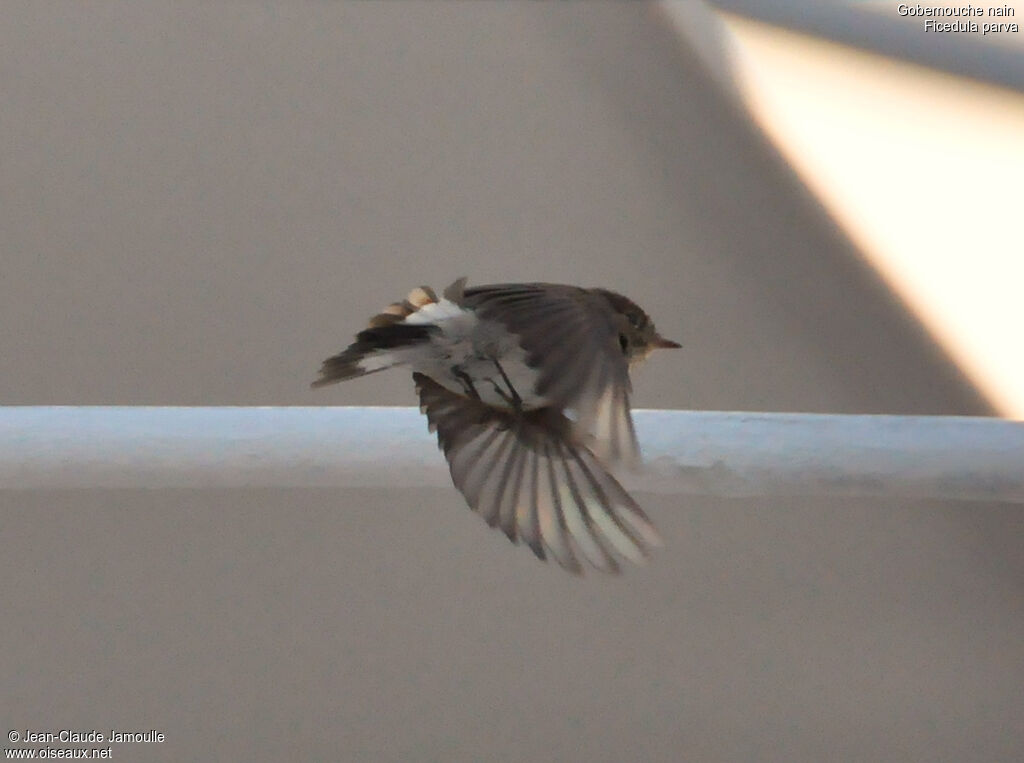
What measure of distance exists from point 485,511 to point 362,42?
0.88 m

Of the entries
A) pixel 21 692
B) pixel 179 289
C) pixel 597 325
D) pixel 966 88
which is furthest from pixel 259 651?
pixel 966 88

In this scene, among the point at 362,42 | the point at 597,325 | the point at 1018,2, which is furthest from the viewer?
the point at 362,42

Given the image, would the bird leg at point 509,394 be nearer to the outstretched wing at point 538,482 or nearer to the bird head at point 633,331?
the outstretched wing at point 538,482

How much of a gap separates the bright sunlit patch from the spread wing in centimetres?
58

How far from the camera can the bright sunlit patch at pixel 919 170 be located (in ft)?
3.57

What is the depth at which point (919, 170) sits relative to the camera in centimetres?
117

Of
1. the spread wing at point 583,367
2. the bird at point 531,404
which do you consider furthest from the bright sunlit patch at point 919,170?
the spread wing at point 583,367

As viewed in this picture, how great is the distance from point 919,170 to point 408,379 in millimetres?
677

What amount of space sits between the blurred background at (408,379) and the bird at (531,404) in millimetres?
549

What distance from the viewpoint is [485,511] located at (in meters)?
0.75

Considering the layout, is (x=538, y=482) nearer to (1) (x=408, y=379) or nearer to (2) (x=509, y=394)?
(2) (x=509, y=394)

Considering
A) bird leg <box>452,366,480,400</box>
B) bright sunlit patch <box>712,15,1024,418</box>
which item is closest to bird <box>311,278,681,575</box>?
bird leg <box>452,366,480,400</box>

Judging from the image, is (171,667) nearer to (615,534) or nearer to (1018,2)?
(615,534)

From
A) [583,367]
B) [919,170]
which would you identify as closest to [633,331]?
[583,367]
